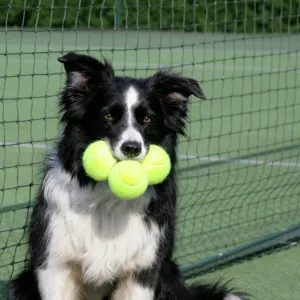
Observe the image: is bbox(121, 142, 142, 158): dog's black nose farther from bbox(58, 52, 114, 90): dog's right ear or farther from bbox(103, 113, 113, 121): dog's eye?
bbox(58, 52, 114, 90): dog's right ear

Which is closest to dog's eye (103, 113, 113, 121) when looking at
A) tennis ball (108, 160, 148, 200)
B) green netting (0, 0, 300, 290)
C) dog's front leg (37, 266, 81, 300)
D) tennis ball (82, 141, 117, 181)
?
tennis ball (82, 141, 117, 181)

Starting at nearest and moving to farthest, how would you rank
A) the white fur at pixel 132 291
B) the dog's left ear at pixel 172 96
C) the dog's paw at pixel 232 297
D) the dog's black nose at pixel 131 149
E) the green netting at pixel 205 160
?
1. the dog's black nose at pixel 131 149
2. the dog's left ear at pixel 172 96
3. the white fur at pixel 132 291
4. the dog's paw at pixel 232 297
5. the green netting at pixel 205 160

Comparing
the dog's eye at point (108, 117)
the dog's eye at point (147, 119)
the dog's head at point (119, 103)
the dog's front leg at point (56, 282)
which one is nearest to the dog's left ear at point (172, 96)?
the dog's head at point (119, 103)

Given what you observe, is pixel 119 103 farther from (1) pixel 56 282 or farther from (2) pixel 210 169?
(2) pixel 210 169

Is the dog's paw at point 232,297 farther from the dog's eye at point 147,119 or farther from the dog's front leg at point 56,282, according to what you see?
the dog's eye at point 147,119

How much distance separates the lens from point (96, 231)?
3971 millimetres

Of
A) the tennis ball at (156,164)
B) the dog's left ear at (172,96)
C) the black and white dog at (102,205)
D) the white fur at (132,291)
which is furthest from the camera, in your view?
the white fur at (132,291)

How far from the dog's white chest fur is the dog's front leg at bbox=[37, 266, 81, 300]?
0.17ft

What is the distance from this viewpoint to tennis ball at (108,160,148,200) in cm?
Result: 354

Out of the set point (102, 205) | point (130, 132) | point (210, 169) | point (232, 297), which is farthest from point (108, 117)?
point (210, 169)

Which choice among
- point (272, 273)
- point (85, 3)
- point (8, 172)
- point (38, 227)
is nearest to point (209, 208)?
point (272, 273)

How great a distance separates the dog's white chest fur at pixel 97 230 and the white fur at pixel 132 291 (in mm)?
67

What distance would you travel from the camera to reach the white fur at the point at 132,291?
13.2ft

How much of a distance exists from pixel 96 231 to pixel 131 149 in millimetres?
622
